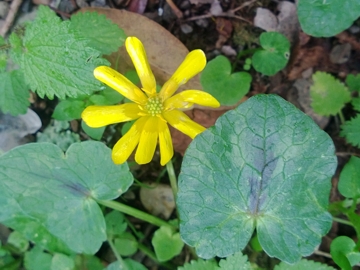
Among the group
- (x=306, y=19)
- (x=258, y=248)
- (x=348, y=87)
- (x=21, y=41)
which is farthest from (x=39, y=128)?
(x=348, y=87)

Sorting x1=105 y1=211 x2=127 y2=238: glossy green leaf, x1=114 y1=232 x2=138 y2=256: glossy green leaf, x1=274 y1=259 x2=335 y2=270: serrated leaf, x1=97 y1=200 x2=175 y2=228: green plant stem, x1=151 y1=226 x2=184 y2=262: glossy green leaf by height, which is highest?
x1=274 y1=259 x2=335 y2=270: serrated leaf

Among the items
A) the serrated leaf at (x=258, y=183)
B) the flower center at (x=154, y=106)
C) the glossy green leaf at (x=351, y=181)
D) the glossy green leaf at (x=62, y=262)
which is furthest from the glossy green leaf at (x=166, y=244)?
the glossy green leaf at (x=351, y=181)

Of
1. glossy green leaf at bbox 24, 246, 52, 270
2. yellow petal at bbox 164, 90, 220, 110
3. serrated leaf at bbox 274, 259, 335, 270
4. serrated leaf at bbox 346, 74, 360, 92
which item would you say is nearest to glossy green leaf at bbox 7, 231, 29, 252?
glossy green leaf at bbox 24, 246, 52, 270

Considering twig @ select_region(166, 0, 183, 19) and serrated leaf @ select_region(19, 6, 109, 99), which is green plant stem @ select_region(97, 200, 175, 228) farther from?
twig @ select_region(166, 0, 183, 19)

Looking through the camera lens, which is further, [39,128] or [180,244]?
[39,128]

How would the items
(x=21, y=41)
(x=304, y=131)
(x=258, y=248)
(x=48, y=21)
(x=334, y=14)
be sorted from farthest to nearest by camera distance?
(x=258, y=248)
(x=334, y=14)
(x=21, y=41)
(x=48, y=21)
(x=304, y=131)

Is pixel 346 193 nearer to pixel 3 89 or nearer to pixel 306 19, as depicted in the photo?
pixel 306 19
